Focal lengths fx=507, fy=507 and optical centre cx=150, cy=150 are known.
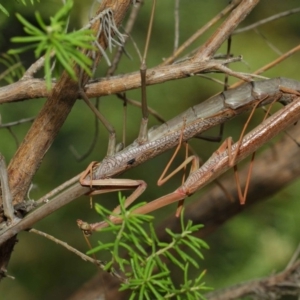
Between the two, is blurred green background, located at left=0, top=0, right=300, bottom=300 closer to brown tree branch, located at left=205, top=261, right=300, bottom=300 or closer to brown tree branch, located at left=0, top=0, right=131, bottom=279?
brown tree branch, located at left=205, top=261, right=300, bottom=300

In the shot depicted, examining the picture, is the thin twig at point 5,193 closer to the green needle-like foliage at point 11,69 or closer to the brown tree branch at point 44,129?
the brown tree branch at point 44,129

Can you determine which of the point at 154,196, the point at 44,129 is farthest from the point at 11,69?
the point at 154,196

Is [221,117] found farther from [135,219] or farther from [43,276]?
[43,276]

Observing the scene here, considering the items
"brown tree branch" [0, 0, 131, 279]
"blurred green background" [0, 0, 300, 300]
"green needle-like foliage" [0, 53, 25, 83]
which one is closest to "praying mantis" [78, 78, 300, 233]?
"brown tree branch" [0, 0, 131, 279]

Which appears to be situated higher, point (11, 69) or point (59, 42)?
point (11, 69)

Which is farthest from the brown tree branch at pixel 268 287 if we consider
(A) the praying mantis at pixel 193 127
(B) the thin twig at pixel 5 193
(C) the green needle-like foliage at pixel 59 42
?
(C) the green needle-like foliage at pixel 59 42

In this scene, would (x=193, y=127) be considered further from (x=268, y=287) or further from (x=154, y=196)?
(x=154, y=196)

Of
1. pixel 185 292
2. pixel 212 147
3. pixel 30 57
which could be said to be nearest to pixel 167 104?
pixel 212 147

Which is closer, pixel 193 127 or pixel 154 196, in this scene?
pixel 193 127
